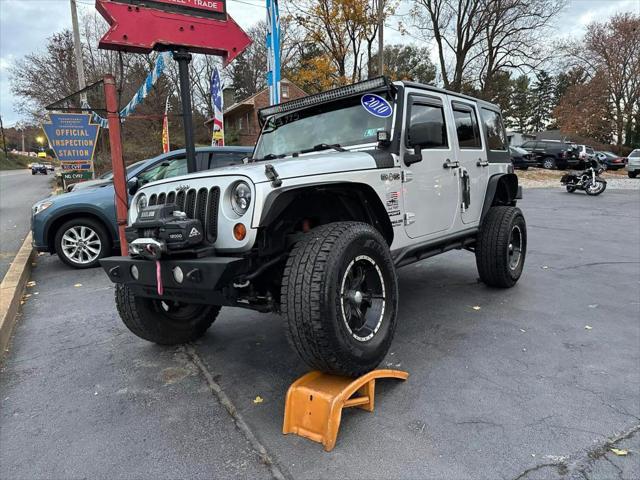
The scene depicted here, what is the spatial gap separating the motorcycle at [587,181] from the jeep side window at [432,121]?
15.3 m

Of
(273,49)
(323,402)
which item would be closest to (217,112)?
(273,49)

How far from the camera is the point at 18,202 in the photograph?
15977 mm

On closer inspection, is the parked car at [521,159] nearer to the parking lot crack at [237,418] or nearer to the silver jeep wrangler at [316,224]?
the silver jeep wrangler at [316,224]

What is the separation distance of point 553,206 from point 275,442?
13424 mm

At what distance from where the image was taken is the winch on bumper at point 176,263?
2.37 m

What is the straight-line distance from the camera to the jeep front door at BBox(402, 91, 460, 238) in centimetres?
357

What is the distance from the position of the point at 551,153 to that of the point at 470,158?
2654 cm

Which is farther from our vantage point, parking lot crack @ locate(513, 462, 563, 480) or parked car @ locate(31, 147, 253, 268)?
parked car @ locate(31, 147, 253, 268)

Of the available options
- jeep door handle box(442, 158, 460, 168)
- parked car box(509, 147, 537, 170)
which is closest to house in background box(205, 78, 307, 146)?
parked car box(509, 147, 537, 170)

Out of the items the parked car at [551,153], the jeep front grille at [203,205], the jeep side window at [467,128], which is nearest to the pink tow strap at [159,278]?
the jeep front grille at [203,205]

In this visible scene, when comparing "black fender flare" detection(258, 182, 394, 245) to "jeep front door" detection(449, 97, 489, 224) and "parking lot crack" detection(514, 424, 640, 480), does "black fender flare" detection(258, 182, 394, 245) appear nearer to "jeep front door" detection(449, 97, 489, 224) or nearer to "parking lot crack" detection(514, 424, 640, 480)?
"jeep front door" detection(449, 97, 489, 224)

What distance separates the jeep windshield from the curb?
2.68 meters

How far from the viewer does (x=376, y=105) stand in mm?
3502

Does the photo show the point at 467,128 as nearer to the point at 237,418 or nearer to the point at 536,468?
the point at 536,468
